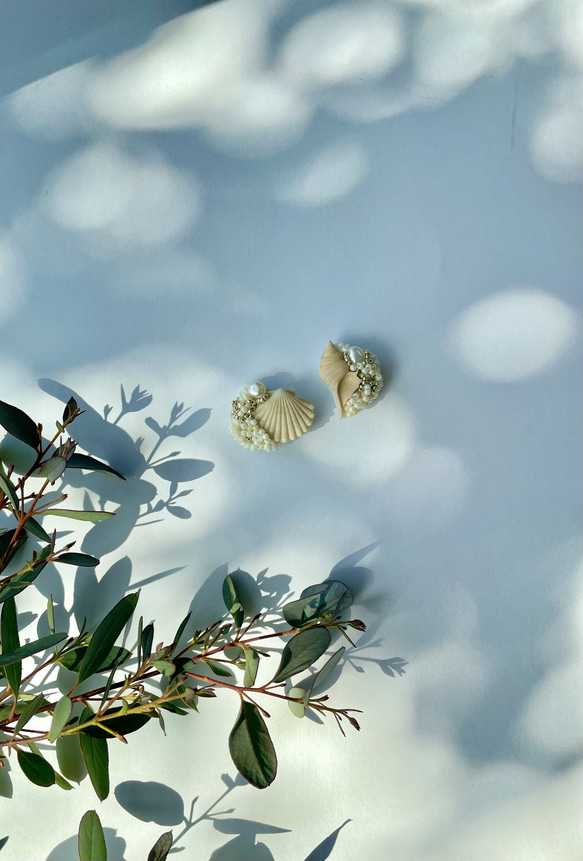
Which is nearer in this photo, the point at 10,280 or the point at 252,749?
the point at 252,749

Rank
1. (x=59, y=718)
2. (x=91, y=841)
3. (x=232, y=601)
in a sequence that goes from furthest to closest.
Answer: (x=232, y=601) → (x=91, y=841) → (x=59, y=718)

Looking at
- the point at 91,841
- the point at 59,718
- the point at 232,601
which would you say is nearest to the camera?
the point at 59,718

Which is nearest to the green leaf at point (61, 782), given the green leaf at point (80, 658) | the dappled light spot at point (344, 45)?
the green leaf at point (80, 658)

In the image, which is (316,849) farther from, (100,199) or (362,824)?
(100,199)

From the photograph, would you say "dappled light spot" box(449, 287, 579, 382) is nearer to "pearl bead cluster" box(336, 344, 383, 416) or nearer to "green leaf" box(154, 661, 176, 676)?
"pearl bead cluster" box(336, 344, 383, 416)

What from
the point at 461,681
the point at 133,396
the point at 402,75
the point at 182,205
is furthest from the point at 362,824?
the point at 402,75

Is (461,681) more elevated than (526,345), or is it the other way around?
(526,345)

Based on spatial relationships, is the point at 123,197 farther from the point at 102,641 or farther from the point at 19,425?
the point at 102,641

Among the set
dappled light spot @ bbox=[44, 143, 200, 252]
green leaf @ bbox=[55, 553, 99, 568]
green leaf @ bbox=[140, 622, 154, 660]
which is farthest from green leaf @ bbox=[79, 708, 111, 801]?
dappled light spot @ bbox=[44, 143, 200, 252]

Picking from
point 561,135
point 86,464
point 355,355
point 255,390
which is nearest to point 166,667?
point 86,464
